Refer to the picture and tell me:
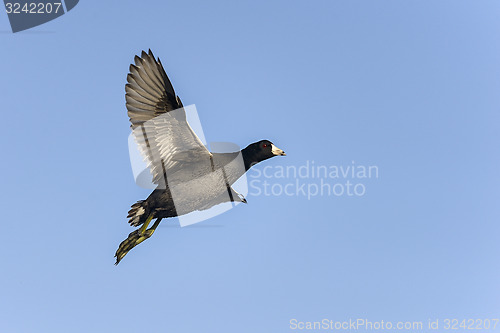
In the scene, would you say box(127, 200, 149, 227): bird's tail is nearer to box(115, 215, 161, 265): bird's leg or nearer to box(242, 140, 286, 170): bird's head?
box(115, 215, 161, 265): bird's leg

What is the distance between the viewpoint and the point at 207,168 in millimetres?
11961

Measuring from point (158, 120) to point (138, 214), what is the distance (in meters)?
2.01

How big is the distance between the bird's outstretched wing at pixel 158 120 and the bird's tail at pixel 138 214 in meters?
0.66

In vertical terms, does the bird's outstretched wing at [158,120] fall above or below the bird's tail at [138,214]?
above

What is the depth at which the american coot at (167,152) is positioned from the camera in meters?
11.7

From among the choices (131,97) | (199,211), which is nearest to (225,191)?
(199,211)

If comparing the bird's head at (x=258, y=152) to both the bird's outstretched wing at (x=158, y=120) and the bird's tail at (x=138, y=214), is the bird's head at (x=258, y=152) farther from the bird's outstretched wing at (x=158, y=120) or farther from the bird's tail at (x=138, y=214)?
the bird's tail at (x=138, y=214)

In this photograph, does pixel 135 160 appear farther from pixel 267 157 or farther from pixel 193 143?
pixel 267 157

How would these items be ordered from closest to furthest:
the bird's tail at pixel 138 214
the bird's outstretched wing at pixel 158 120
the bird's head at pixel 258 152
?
the bird's outstretched wing at pixel 158 120 → the bird's tail at pixel 138 214 → the bird's head at pixel 258 152

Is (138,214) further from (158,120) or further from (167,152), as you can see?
(158,120)

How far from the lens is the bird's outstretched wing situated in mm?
11656

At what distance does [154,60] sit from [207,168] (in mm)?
2348

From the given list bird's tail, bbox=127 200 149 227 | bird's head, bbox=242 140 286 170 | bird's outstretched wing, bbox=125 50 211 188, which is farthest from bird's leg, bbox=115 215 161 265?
bird's head, bbox=242 140 286 170

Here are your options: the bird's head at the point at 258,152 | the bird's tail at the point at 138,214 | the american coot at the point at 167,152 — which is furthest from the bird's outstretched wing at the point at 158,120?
the bird's head at the point at 258,152
